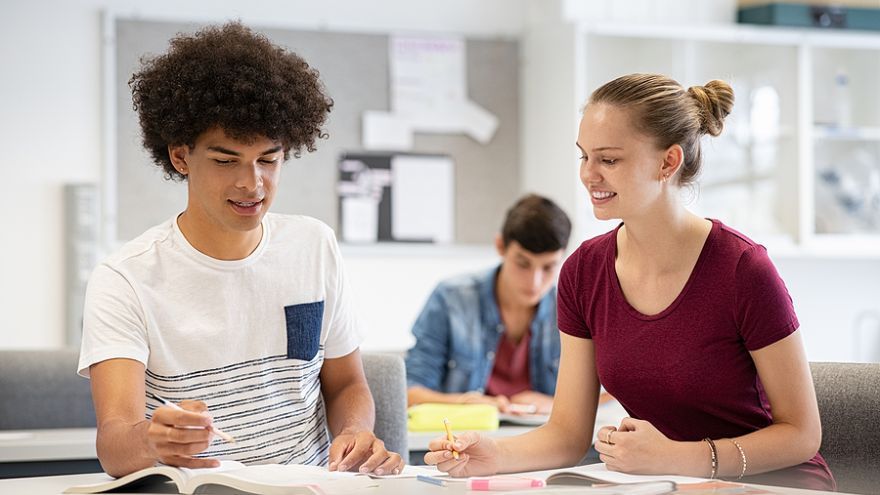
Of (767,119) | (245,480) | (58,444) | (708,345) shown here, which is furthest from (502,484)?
(767,119)

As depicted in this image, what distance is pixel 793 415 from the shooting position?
1.59 meters

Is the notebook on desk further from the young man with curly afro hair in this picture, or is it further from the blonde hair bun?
the blonde hair bun

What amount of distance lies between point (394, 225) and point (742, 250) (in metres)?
2.64

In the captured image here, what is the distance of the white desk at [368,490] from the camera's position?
137cm

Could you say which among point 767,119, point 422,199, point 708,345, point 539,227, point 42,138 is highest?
point 767,119

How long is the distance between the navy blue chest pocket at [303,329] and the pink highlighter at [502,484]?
16.6 inches


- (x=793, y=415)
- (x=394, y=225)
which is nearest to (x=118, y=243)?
(x=394, y=225)

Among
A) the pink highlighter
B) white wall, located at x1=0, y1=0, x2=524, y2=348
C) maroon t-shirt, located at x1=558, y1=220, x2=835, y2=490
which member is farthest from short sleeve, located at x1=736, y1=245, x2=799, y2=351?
white wall, located at x1=0, y1=0, x2=524, y2=348

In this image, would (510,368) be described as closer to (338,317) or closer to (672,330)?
(338,317)

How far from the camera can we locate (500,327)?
3.04 m

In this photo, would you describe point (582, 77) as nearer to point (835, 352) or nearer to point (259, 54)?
point (835, 352)

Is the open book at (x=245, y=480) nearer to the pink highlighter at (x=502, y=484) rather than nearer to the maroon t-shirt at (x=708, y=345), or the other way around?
the pink highlighter at (x=502, y=484)

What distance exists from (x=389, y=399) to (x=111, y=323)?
0.65 metres

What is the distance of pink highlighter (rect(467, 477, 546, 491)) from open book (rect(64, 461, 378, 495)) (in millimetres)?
127
